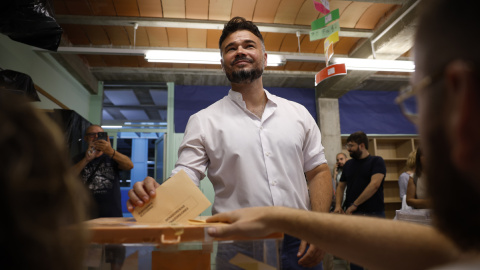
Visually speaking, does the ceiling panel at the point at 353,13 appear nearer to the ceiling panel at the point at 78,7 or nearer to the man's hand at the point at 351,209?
the man's hand at the point at 351,209

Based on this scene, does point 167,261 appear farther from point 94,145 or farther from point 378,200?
point 378,200

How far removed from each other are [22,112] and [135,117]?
9356mm

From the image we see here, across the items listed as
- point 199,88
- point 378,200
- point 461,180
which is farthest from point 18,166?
point 199,88

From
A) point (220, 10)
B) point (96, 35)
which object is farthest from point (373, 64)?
point (96, 35)

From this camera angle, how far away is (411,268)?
2.16ft

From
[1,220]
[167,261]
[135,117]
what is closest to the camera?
[1,220]

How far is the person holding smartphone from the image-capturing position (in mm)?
2697

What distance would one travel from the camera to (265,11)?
4.20 metres

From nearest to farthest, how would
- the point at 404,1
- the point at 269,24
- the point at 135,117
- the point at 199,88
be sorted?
the point at 404,1, the point at 269,24, the point at 199,88, the point at 135,117

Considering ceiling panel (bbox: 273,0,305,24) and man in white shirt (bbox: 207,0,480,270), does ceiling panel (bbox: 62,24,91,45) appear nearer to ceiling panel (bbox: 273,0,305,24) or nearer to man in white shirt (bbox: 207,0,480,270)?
ceiling panel (bbox: 273,0,305,24)

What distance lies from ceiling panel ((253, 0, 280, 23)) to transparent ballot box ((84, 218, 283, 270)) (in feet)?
12.3

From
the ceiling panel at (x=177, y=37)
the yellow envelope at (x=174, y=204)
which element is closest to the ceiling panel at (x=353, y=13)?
the ceiling panel at (x=177, y=37)

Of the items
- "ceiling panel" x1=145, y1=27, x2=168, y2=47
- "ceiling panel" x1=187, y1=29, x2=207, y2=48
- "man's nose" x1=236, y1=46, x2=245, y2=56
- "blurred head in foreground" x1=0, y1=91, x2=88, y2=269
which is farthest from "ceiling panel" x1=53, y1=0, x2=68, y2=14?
"blurred head in foreground" x1=0, y1=91, x2=88, y2=269

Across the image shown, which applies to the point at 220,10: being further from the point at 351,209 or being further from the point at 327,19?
the point at 351,209
